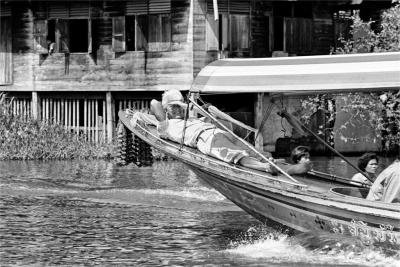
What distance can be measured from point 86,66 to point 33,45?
77.2 inches

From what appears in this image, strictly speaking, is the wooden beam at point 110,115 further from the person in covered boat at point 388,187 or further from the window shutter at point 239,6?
the person in covered boat at point 388,187

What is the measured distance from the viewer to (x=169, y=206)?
20.8 m

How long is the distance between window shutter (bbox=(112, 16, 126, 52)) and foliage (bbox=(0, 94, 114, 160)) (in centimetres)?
290

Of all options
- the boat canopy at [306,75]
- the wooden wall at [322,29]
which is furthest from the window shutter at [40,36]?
the boat canopy at [306,75]

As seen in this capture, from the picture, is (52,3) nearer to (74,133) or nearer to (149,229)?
(74,133)

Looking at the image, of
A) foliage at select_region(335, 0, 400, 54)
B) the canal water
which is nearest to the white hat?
the canal water

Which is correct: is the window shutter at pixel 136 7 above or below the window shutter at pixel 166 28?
above

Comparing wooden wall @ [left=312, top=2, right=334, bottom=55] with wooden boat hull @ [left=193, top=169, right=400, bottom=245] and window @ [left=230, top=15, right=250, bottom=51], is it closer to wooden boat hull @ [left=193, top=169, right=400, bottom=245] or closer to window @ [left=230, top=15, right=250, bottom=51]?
window @ [left=230, top=15, right=250, bottom=51]

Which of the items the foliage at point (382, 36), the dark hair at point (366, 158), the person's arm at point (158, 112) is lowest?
the dark hair at point (366, 158)

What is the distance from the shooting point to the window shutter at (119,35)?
31859mm

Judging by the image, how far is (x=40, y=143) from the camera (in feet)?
100

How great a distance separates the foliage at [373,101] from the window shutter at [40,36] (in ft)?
26.6

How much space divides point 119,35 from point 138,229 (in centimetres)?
1475

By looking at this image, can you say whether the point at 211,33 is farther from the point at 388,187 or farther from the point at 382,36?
the point at 388,187
